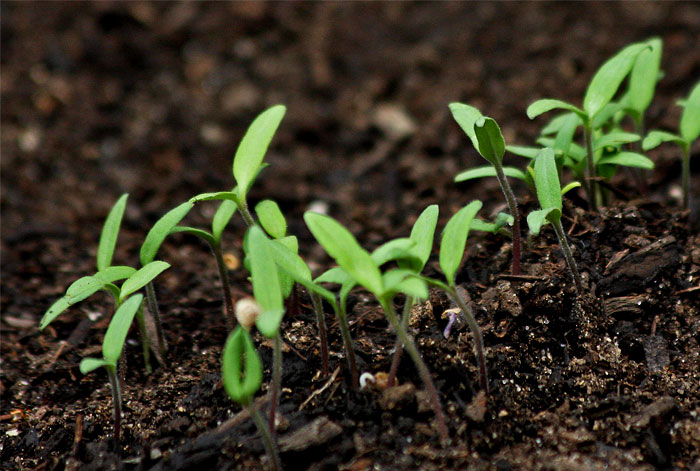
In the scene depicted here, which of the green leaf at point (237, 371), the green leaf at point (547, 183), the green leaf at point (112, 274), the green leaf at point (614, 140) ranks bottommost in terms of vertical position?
the green leaf at point (237, 371)

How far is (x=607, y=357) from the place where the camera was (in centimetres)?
152

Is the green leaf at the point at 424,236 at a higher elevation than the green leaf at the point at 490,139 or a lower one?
lower

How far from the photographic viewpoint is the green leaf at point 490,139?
139 cm

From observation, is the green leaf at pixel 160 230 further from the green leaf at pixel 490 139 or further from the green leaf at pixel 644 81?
the green leaf at pixel 644 81

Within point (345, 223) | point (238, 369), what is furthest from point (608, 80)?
point (345, 223)

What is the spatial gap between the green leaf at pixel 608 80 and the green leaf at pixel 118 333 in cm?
111

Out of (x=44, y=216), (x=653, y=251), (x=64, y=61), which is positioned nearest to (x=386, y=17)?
(x=64, y=61)

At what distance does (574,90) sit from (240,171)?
82.2 inches

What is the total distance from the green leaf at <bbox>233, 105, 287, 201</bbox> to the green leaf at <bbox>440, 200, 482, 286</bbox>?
46 cm

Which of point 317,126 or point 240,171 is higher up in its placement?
point 317,126

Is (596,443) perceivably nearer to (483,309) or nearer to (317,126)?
(483,309)

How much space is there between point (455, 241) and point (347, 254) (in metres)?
0.24

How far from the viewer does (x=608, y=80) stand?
1576 millimetres

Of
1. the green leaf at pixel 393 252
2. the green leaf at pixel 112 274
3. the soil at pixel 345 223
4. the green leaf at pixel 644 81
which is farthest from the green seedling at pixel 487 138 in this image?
the green leaf at pixel 112 274
